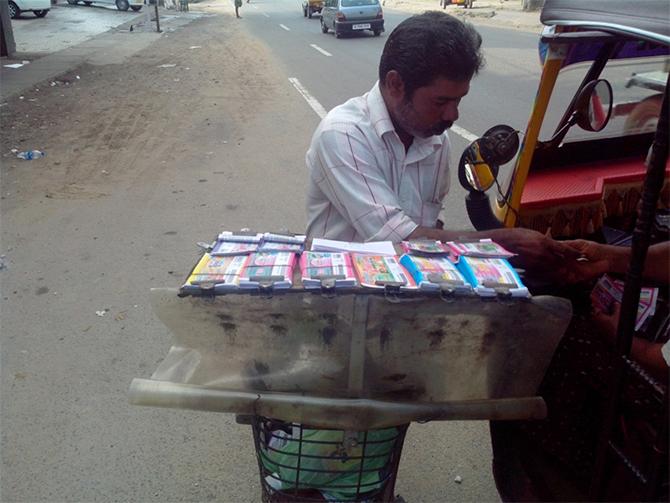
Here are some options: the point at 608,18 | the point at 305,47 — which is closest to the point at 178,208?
the point at 608,18

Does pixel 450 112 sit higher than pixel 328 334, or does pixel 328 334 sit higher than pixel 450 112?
pixel 450 112

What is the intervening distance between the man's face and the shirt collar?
35 mm

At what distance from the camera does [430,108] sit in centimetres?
197

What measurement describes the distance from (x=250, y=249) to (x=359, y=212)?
49cm

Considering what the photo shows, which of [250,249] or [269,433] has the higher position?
[250,249]

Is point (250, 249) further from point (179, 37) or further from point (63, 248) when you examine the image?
point (179, 37)

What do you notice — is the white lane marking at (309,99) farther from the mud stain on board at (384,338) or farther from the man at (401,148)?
the mud stain on board at (384,338)

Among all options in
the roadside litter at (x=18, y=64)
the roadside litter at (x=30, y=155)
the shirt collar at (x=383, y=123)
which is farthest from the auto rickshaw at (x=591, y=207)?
the roadside litter at (x=18, y=64)

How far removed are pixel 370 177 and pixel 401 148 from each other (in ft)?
0.62

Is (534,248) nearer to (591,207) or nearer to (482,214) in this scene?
(482,214)

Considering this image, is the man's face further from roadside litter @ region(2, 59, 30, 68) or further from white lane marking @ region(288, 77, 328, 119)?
roadside litter @ region(2, 59, 30, 68)

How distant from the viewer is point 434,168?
2.16m

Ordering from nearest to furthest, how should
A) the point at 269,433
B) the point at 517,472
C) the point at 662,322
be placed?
the point at 269,433
the point at 517,472
the point at 662,322

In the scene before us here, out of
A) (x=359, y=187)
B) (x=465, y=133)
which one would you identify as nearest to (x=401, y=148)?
(x=359, y=187)
